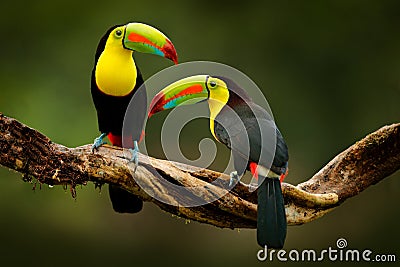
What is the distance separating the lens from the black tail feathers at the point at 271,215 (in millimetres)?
2227

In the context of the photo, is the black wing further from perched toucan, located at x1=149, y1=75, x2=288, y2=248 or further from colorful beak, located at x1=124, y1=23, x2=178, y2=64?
colorful beak, located at x1=124, y1=23, x2=178, y2=64

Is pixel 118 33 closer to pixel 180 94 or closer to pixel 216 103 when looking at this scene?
pixel 180 94

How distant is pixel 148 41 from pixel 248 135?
52cm

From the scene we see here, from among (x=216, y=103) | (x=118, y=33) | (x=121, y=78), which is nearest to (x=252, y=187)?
(x=216, y=103)

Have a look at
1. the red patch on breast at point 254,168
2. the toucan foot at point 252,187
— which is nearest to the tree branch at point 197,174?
the toucan foot at point 252,187

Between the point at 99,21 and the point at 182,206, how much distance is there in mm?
3651

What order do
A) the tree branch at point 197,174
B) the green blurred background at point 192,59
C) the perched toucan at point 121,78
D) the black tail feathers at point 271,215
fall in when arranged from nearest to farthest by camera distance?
the tree branch at point 197,174
the black tail feathers at point 271,215
the perched toucan at point 121,78
the green blurred background at point 192,59

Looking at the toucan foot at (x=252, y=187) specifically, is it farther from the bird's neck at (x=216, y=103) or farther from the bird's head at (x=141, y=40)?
the bird's head at (x=141, y=40)

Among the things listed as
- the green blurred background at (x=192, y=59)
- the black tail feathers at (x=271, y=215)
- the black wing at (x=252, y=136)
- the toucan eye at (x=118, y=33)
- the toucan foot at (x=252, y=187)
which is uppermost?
Answer: the green blurred background at (x=192, y=59)

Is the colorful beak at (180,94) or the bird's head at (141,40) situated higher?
the bird's head at (141,40)

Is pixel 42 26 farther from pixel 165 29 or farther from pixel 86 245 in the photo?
pixel 86 245

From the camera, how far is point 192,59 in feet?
18.0

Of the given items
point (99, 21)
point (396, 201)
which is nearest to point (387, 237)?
point (396, 201)

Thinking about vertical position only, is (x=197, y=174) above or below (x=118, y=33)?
below
